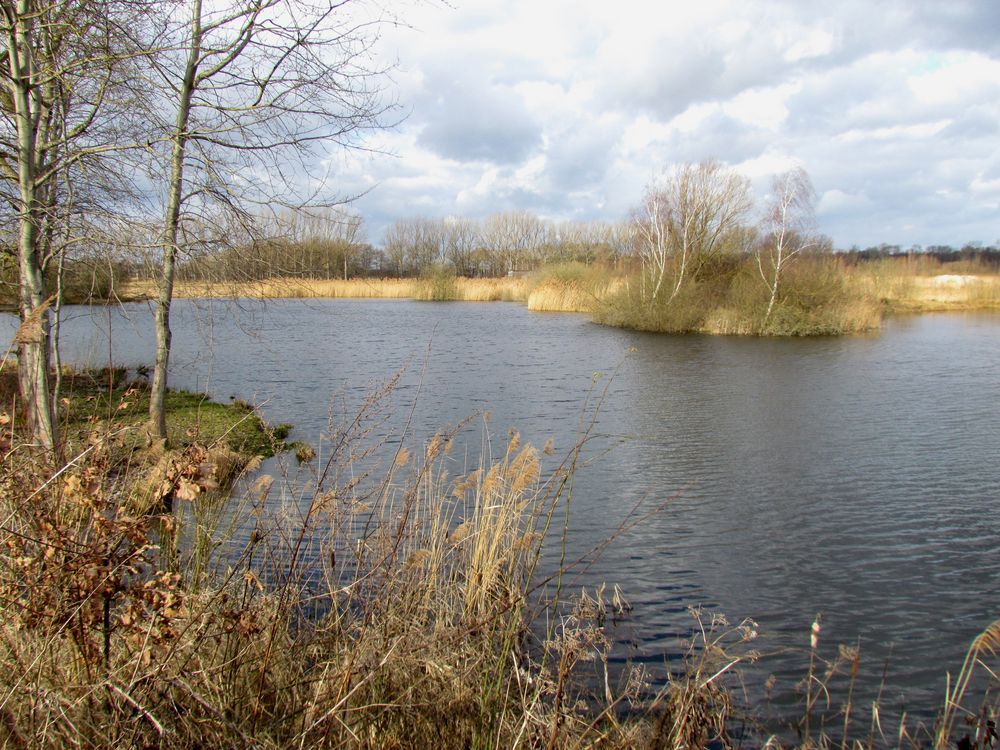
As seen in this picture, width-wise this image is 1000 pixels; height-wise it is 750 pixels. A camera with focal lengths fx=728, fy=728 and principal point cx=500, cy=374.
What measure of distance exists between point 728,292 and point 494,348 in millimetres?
11858

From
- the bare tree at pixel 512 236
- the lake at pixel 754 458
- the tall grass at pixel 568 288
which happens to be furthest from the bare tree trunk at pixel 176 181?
the bare tree at pixel 512 236

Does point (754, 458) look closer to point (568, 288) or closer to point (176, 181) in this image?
point (176, 181)

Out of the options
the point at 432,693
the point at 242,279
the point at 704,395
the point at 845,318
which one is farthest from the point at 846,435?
the point at 845,318

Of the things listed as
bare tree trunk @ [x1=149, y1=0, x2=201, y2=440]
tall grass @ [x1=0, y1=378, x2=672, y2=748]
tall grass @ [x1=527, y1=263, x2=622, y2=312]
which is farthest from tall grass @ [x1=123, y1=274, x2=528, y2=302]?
tall grass @ [x1=0, y1=378, x2=672, y2=748]

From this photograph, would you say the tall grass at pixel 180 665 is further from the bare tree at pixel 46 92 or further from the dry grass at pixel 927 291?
the dry grass at pixel 927 291

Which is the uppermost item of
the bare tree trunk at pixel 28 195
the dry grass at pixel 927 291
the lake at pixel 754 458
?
the dry grass at pixel 927 291

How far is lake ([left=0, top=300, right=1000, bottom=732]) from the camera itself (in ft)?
18.4

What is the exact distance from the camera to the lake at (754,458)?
18.4 feet

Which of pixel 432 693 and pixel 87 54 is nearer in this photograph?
pixel 432 693

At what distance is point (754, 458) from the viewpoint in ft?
33.2

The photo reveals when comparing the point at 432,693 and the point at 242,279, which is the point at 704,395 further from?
the point at 432,693

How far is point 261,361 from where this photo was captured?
18812mm

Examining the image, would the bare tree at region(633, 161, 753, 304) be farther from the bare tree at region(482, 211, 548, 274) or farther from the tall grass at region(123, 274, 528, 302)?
the bare tree at region(482, 211, 548, 274)

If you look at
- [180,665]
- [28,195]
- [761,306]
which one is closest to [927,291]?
[761,306]
